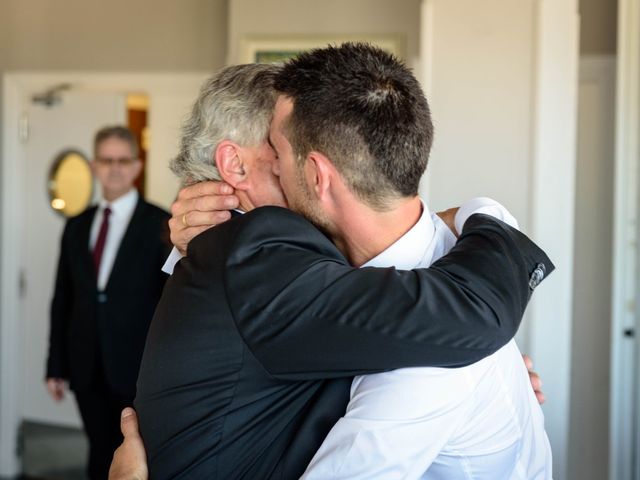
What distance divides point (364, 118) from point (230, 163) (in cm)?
37

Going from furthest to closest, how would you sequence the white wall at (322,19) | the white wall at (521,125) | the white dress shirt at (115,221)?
the white wall at (322,19) < the white dress shirt at (115,221) < the white wall at (521,125)

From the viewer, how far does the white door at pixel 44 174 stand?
17.1ft

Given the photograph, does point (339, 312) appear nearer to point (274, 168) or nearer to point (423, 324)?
point (423, 324)

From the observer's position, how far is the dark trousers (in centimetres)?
375

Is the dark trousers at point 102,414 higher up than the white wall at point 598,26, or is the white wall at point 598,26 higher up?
the white wall at point 598,26

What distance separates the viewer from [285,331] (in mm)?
1172

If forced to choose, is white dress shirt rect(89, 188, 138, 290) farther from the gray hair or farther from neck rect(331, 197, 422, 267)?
neck rect(331, 197, 422, 267)

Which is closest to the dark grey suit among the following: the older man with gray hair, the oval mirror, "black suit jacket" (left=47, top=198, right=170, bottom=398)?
"black suit jacket" (left=47, top=198, right=170, bottom=398)

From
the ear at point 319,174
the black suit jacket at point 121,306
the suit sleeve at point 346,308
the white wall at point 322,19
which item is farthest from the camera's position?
the white wall at point 322,19

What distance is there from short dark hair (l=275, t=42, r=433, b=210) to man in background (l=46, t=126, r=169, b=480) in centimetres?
246

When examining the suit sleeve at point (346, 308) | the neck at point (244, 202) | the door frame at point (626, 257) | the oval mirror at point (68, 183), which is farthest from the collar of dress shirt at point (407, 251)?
the oval mirror at point (68, 183)

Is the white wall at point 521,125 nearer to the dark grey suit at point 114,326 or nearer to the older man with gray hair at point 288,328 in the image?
the dark grey suit at point 114,326

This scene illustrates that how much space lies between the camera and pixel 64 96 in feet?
17.1

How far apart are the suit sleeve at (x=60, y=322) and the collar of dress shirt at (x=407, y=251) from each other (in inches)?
115
